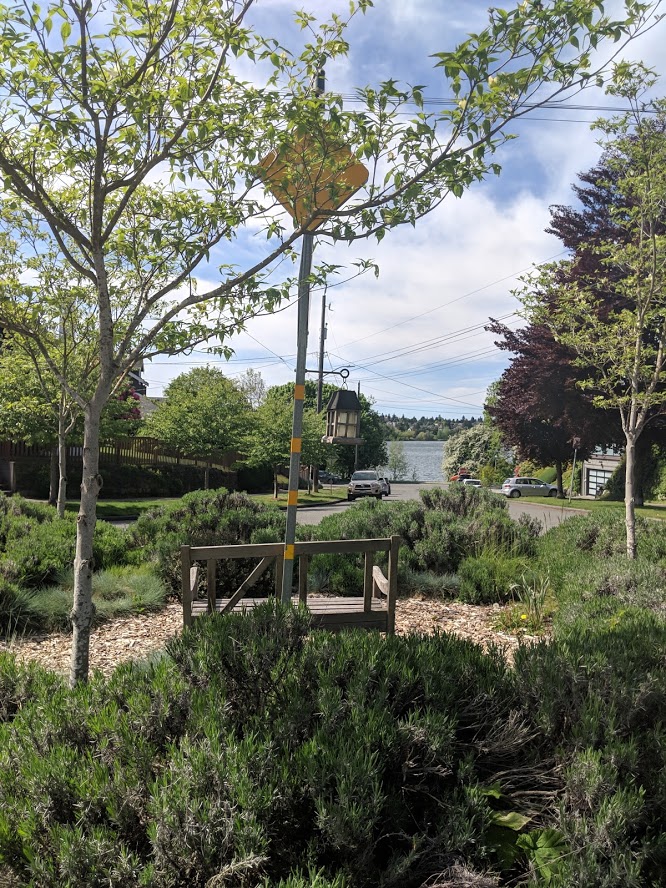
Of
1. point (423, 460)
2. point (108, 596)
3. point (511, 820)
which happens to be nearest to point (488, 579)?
point (108, 596)

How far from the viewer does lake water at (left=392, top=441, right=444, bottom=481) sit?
227 ft

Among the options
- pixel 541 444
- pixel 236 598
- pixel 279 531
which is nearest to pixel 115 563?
pixel 279 531

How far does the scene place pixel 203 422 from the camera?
24750mm

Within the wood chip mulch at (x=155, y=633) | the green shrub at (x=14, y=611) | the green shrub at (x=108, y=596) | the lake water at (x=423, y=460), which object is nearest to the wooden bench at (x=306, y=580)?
the wood chip mulch at (x=155, y=633)

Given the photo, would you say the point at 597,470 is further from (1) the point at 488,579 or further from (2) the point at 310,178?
(2) the point at 310,178

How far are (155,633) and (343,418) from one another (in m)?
5.17

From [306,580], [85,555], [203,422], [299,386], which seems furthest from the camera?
[203,422]

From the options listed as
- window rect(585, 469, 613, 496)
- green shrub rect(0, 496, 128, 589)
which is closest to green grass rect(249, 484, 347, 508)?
window rect(585, 469, 613, 496)

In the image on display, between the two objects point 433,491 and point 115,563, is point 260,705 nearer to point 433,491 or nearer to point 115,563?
point 115,563

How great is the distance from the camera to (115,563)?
8.52 meters

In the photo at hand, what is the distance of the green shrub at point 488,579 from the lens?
749cm

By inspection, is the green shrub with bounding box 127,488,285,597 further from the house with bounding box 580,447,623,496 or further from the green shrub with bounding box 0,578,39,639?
the house with bounding box 580,447,623,496

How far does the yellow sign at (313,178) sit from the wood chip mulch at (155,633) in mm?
3505

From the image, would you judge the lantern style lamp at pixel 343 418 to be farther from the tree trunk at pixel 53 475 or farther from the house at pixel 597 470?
the house at pixel 597 470
